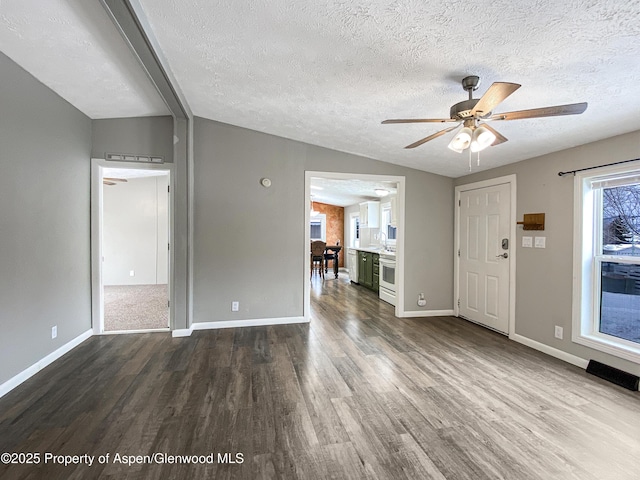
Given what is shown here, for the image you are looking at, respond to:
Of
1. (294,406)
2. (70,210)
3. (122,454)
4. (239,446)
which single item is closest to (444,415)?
(294,406)

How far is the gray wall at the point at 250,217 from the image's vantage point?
3777 millimetres

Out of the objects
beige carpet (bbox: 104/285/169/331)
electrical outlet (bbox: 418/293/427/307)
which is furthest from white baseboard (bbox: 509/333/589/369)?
beige carpet (bbox: 104/285/169/331)

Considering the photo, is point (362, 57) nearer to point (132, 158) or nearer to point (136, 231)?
point (132, 158)

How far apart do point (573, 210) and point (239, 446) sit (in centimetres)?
346

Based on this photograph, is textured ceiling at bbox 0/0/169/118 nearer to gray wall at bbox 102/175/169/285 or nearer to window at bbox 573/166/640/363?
gray wall at bbox 102/175/169/285

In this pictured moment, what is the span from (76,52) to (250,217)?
2.20 metres

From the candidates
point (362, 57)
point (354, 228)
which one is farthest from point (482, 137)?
point (354, 228)

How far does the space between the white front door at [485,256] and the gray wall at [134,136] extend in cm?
405

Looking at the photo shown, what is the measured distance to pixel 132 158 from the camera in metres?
3.59

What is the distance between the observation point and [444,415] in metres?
2.03

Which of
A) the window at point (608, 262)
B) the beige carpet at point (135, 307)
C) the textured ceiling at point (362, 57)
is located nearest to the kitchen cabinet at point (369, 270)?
the textured ceiling at point (362, 57)

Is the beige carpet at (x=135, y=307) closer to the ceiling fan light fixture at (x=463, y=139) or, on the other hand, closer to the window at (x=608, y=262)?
the ceiling fan light fixture at (x=463, y=139)

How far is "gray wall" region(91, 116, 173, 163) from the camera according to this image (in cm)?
354

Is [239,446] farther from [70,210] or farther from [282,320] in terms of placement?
[70,210]
